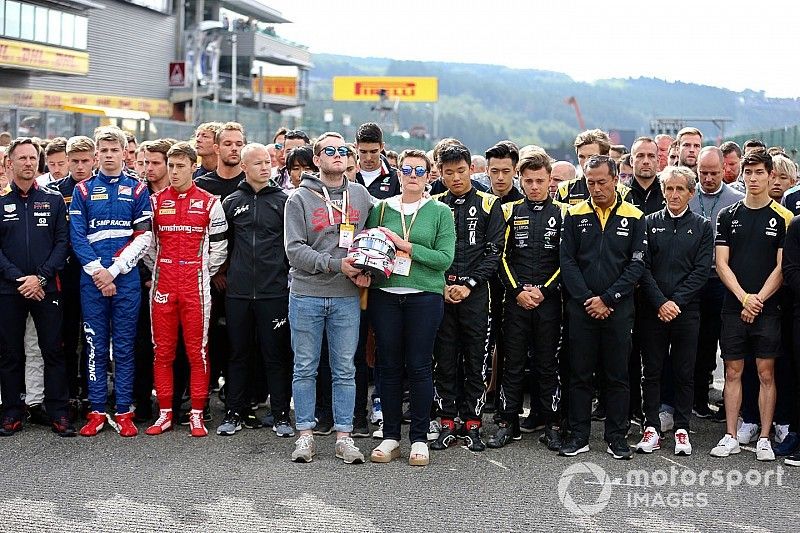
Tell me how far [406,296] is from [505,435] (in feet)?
4.40

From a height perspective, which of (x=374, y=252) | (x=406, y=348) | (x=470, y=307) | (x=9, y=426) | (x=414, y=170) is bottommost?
(x=9, y=426)

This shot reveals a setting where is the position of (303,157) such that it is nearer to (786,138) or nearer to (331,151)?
(331,151)

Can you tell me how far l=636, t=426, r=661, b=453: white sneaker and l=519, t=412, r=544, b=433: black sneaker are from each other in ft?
2.66

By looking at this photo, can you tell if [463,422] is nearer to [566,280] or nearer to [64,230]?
[566,280]

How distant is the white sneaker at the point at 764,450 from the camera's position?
6.21 m

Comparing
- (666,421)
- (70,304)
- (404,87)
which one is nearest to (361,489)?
(666,421)

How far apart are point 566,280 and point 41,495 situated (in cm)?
363

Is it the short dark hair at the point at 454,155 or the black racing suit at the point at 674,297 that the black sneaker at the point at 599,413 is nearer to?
the black racing suit at the point at 674,297

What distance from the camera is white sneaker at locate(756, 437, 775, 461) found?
621cm

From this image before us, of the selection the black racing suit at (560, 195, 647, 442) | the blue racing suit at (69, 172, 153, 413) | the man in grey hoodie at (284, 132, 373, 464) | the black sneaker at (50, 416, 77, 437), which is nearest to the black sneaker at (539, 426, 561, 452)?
the black racing suit at (560, 195, 647, 442)

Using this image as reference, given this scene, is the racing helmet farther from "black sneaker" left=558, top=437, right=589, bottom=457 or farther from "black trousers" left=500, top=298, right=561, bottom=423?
"black sneaker" left=558, top=437, right=589, bottom=457

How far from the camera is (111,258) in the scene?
6.71 metres

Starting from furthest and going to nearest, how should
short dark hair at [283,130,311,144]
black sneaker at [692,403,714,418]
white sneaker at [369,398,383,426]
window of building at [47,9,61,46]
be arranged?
1. window of building at [47,9,61,46]
2. short dark hair at [283,130,311,144]
3. black sneaker at [692,403,714,418]
4. white sneaker at [369,398,383,426]

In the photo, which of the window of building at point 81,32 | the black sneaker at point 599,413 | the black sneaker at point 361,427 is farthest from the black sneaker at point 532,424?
the window of building at point 81,32
